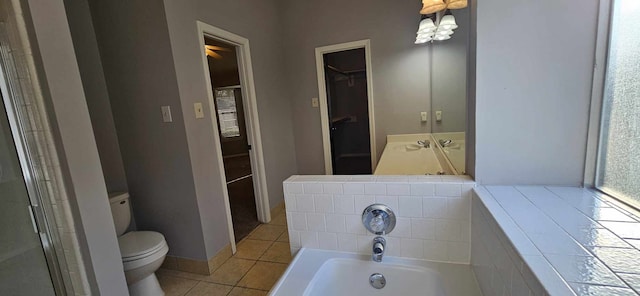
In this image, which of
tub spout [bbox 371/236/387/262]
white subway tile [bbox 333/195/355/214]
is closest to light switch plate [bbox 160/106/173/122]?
white subway tile [bbox 333/195/355/214]

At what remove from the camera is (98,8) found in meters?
1.80

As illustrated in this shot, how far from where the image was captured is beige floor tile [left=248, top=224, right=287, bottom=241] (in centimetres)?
252

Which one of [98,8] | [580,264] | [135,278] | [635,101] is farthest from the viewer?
[98,8]

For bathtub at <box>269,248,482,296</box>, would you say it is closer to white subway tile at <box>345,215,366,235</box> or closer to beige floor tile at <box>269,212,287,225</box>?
white subway tile at <box>345,215,366,235</box>

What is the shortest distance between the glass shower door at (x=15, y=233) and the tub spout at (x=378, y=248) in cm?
162

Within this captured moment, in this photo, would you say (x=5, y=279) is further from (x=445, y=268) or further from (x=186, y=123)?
(x=445, y=268)

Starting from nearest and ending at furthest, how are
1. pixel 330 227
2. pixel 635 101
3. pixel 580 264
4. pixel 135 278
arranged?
1. pixel 580 264
2. pixel 635 101
3. pixel 330 227
4. pixel 135 278

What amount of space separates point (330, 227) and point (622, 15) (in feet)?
3.86

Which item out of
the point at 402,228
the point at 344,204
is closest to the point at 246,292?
the point at 344,204

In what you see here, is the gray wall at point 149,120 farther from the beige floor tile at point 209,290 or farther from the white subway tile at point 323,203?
the white subway tile at point 323,203

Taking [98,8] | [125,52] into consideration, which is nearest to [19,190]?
[125,52]

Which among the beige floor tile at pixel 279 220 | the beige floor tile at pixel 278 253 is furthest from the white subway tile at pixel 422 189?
the beige floor tile at pixel 279 220

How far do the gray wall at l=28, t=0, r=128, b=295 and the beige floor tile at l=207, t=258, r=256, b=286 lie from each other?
27.6 inches

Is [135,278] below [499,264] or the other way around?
below
